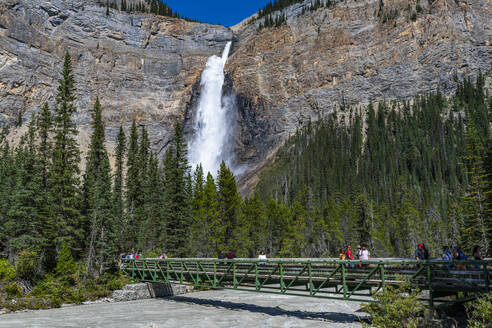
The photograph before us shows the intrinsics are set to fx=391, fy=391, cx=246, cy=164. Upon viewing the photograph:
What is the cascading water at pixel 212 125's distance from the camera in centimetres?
11950

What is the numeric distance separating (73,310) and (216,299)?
31.6ft

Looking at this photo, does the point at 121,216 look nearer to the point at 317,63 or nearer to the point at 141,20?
the point at 317,63

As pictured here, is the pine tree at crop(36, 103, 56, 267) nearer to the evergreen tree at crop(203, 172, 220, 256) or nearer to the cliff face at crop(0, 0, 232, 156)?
the evergreen tree at crop(203, 172, 220, 256)

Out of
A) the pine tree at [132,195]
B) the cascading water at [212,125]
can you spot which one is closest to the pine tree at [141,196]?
the pine tree at [132,195]

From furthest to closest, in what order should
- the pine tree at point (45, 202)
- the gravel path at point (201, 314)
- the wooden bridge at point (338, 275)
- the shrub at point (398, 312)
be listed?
the pine tree at point (45, 202), the gravel path at point (201, 314), the wooden bridge at point (338, 275), the shrub at point (398, 312)

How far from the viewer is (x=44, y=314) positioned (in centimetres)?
2262

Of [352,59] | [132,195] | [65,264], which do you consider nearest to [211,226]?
[132,195]

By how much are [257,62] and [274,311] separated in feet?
366

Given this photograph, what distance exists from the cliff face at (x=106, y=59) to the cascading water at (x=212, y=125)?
17.1ft

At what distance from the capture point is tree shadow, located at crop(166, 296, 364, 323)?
762 inches

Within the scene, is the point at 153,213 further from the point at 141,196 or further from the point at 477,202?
the point at 477,202

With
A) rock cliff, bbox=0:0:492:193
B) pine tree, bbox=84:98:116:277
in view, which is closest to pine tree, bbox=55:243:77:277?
pine tree, bbox=84:98:116:277

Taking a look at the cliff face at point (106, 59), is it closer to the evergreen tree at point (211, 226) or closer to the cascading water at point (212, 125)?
the cascading water at point (212, 125)

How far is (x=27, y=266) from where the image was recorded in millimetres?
28047
